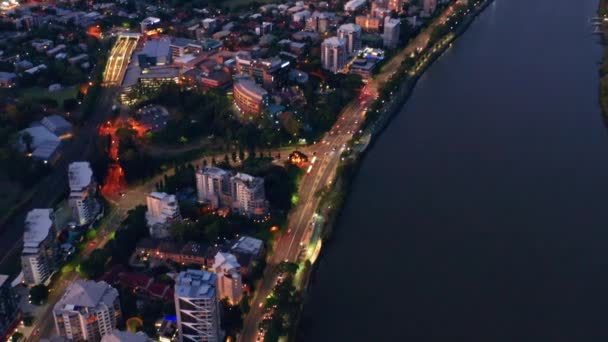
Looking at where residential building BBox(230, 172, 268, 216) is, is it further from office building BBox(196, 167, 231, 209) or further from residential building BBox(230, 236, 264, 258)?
residential building BBox(230, 236, 264, 258)

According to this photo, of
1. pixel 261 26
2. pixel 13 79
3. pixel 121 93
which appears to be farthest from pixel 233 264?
pixel 261 26

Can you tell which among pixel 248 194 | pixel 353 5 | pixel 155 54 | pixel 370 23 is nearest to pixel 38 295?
pixel 248 194

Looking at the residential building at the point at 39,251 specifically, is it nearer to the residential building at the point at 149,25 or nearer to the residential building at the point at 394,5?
the residential building at the point at 149,25

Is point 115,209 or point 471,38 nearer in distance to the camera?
point 115,209

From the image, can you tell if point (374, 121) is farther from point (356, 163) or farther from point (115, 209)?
point (115, 209)

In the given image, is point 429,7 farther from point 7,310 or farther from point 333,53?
point 7,310

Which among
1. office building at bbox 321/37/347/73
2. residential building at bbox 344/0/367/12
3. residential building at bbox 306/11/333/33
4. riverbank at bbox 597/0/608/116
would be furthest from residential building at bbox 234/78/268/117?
residential building at bbox 344/0/367/12
